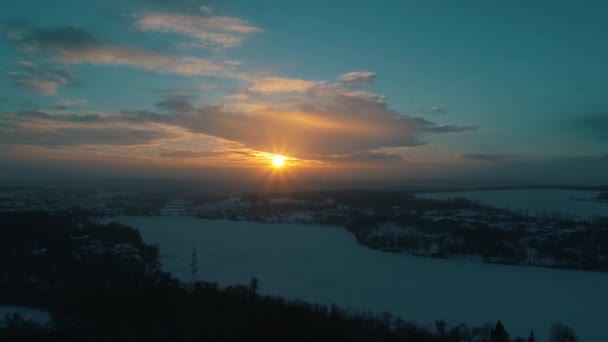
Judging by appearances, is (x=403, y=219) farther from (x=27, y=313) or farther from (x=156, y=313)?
(x=27, y=313)

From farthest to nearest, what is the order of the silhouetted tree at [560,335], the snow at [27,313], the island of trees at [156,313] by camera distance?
the snow at [27,313], the silhouetted tree at [560,335], the island of trees at [156,313]

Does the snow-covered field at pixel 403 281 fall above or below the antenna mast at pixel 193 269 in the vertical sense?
below

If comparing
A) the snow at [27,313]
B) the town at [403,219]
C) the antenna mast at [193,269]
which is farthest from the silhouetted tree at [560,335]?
the snow at [27,313]

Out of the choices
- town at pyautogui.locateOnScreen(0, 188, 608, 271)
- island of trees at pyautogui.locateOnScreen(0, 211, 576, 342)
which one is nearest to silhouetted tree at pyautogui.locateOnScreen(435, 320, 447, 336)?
island of trees at pyautogui.locateOnScreen(0, 211, 576, 342)

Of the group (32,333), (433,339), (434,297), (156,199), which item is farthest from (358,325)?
(156,199)

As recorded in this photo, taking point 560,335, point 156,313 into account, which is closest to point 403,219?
point 560,335

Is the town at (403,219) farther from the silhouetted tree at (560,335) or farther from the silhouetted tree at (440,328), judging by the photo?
the silhouetted tree at (440,328)

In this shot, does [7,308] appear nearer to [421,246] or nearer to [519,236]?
[421,246]

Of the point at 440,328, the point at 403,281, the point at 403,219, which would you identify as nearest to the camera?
the point at 440,328
